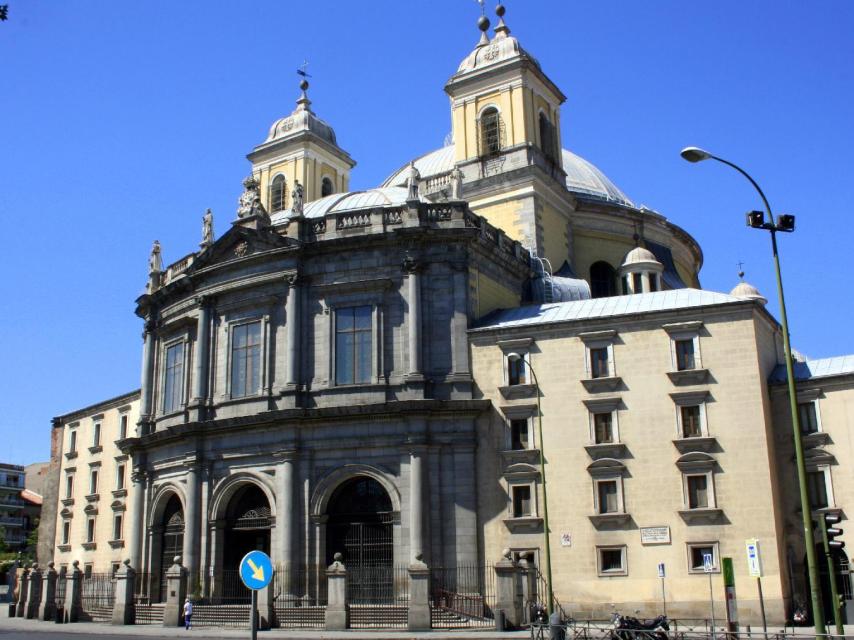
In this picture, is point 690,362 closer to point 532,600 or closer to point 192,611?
point 532,600

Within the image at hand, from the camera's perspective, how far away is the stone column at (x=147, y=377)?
48250 mm

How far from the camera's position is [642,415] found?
36.7 metres

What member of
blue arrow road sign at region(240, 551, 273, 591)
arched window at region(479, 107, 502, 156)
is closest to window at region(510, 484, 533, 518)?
arched window at region(479, 107, 502, 156)

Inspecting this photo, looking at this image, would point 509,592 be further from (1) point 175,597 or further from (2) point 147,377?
(2) point 147,377

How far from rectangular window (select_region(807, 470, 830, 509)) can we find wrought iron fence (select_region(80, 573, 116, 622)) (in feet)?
96.1

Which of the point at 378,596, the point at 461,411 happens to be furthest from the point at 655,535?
the point at 378,596

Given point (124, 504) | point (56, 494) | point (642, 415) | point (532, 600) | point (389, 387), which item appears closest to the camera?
point (532, 600)

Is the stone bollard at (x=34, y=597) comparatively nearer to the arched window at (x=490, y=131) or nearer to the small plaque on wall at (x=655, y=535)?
the small plaque on wall at (x=655, y=535)

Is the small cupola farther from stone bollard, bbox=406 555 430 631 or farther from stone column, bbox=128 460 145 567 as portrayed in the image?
stone column, bbox=128 460 145 567

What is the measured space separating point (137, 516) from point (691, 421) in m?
26.3

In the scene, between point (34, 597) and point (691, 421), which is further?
point (34, 597)

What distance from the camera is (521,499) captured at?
37469mm

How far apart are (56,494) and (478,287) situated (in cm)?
3666

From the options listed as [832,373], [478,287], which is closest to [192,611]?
[478,287]
